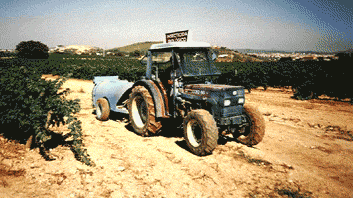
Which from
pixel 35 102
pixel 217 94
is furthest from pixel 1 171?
pixel 217 94

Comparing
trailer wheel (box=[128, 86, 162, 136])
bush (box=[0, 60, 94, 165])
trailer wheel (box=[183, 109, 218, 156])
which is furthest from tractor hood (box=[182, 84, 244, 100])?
bush (box=[0, 60, 94, 165])

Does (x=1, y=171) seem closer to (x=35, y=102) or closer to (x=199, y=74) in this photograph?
(x=35, y=102)

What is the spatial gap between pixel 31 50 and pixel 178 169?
231 feet

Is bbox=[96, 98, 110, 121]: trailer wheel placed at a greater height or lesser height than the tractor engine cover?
lesser

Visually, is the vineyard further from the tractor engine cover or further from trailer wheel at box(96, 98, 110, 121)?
the tractor engine cover

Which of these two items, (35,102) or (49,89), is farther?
(49,89)

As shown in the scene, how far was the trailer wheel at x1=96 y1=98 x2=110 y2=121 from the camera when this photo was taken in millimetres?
6844

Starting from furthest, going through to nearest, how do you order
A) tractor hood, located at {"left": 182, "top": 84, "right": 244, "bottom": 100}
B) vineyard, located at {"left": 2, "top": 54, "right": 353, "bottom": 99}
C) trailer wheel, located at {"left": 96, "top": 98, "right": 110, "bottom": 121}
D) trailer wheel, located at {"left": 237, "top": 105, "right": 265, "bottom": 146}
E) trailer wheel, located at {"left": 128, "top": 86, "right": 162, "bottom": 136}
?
vineyard, located at {"left": 2, "top": 54, "right": 353, "bottom": 99}, trailer wheel, located at {"left": 96, "top": 98, "right": 110, "bottom": 121}, trailer wheel, located at {"left": 128, "top": 86, "right": 162, "bottom": 136}, trailer wheel, located at {"left": 237, "top": 105, "right": 265, "bottom": 146}, tractor hood, located at {"left": 182, "top": 84, "right": 244, "bottom": 100}

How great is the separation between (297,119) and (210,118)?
16.6ft

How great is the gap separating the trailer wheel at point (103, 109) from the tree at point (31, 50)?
201ft

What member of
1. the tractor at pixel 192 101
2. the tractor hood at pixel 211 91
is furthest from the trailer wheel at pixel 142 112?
the tractor hood at pixel 211 91

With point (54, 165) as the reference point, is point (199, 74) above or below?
above

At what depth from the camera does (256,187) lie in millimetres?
3400

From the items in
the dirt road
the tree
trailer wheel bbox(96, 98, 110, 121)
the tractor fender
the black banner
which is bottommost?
the dirt road
